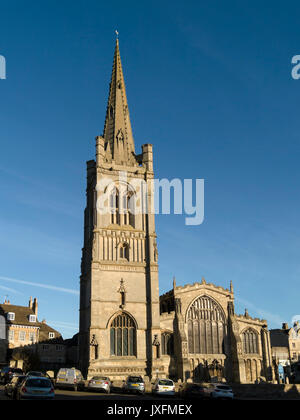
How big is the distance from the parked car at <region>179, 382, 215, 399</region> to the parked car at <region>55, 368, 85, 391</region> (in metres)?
7.94

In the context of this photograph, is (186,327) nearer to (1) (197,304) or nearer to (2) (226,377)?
(1) (197,304)

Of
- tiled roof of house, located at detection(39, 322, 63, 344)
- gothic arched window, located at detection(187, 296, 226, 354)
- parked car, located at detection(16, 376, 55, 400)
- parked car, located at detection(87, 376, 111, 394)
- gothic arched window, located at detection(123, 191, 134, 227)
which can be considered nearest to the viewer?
parked car, located at detection(16, 376, 55, 400)

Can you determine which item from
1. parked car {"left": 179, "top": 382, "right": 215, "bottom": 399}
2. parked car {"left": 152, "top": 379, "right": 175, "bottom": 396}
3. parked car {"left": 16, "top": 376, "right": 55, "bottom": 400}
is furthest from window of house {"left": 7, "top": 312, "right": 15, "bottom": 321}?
parked car {"left": 16, "top": 376, "right": 55, "bottom": 400}

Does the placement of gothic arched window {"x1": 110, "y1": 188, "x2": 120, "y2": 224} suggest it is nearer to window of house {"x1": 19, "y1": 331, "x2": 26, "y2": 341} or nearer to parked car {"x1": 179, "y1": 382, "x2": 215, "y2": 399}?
window of house {"x1": 19, "y1": 331, "x2": 26, "y2": 341}

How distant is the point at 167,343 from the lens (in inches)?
2223

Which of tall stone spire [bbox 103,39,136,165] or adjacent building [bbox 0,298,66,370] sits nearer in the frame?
tall stone spire [bbox 103,39,136,165]

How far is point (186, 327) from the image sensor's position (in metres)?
57.9

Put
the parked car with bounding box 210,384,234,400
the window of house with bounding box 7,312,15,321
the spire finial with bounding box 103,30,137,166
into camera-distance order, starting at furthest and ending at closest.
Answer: the window of house with bounding box 7,312,15,321
the spire finial with bounding box 103,30,137,166
the parked car with bounding box 210,384,234,400

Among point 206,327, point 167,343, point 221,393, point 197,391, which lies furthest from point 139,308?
point 221,393

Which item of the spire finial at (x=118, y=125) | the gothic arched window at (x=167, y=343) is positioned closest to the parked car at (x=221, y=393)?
the gothic arched window at (x=167, y=343)

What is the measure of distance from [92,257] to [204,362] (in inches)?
758

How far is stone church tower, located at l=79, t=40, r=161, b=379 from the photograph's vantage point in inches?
2020

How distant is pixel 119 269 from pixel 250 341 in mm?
20762
